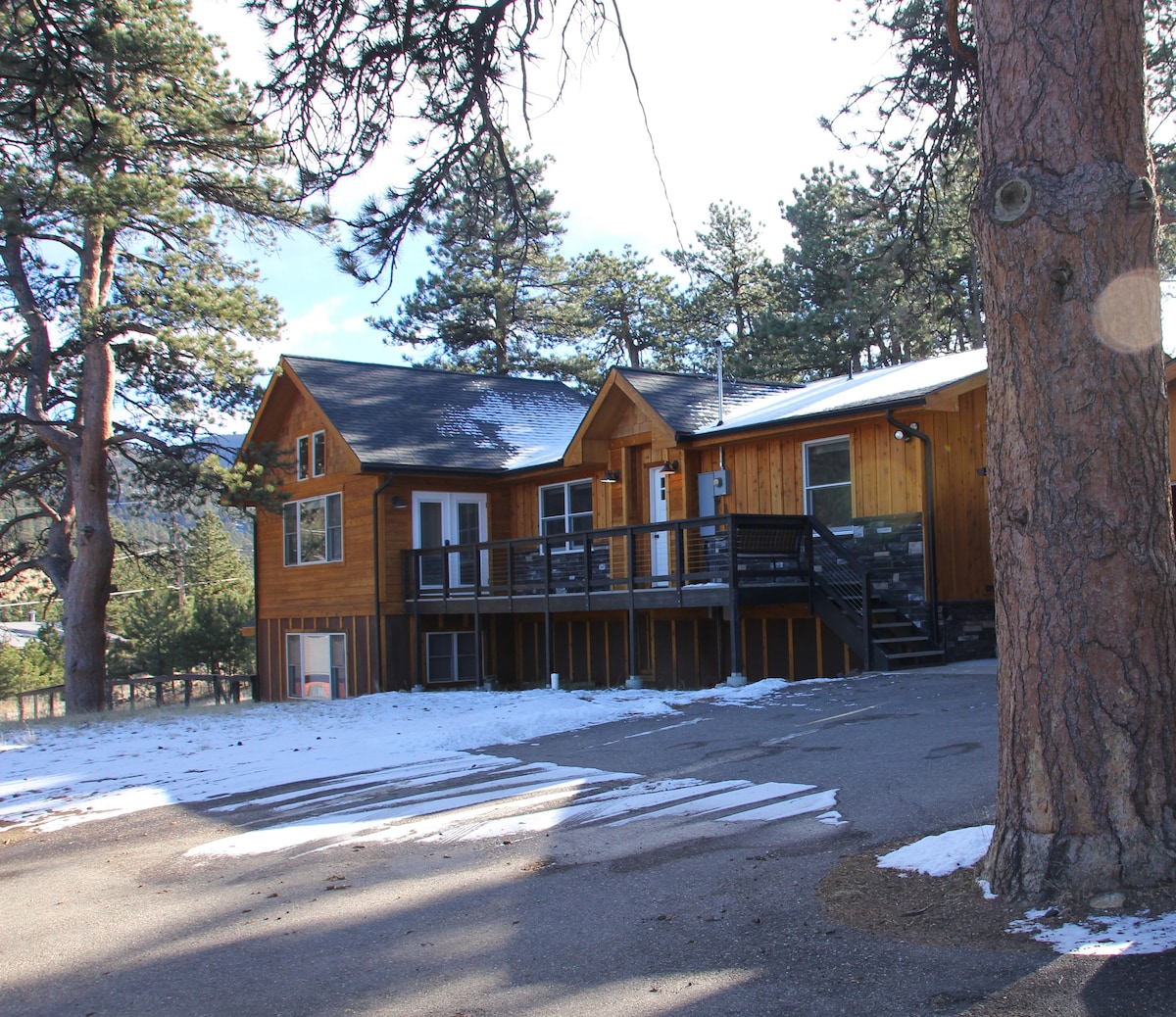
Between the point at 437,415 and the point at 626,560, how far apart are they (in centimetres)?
767

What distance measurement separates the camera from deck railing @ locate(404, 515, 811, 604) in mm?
16562

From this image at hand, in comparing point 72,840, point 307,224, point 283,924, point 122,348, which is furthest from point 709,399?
point 283,924

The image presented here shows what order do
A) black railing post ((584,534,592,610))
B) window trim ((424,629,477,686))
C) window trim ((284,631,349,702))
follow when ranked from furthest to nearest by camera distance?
window trim ((284,631,349,702)) < window trim ((424,629,477,686)) < black railing post ((584,534,592,610))

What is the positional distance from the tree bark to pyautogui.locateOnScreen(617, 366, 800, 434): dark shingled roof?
1389 centimetres

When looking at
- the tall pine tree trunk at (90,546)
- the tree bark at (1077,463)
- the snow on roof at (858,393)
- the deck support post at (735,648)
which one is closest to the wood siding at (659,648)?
the deck support post at (735,648)

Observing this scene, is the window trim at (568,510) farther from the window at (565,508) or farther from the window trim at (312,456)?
the window trim at (312,456)

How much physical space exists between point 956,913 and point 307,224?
→ 17.4 meters

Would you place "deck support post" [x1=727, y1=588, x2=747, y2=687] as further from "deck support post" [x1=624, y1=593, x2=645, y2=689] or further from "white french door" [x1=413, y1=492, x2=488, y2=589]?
"white french door" [x1=413, y1=492, x2=488, y2=589]

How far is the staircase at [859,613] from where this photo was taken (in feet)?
50.4

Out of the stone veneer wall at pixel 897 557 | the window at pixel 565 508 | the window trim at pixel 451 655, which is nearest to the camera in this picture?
the stone veneer wall at pixel 897 557

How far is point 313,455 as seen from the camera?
981 inches

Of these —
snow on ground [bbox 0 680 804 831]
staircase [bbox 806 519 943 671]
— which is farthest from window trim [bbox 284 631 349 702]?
staircase [bbox 806 519 943 671]

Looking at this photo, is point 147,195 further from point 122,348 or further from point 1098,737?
point 1098,737

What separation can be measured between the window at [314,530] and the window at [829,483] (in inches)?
411
